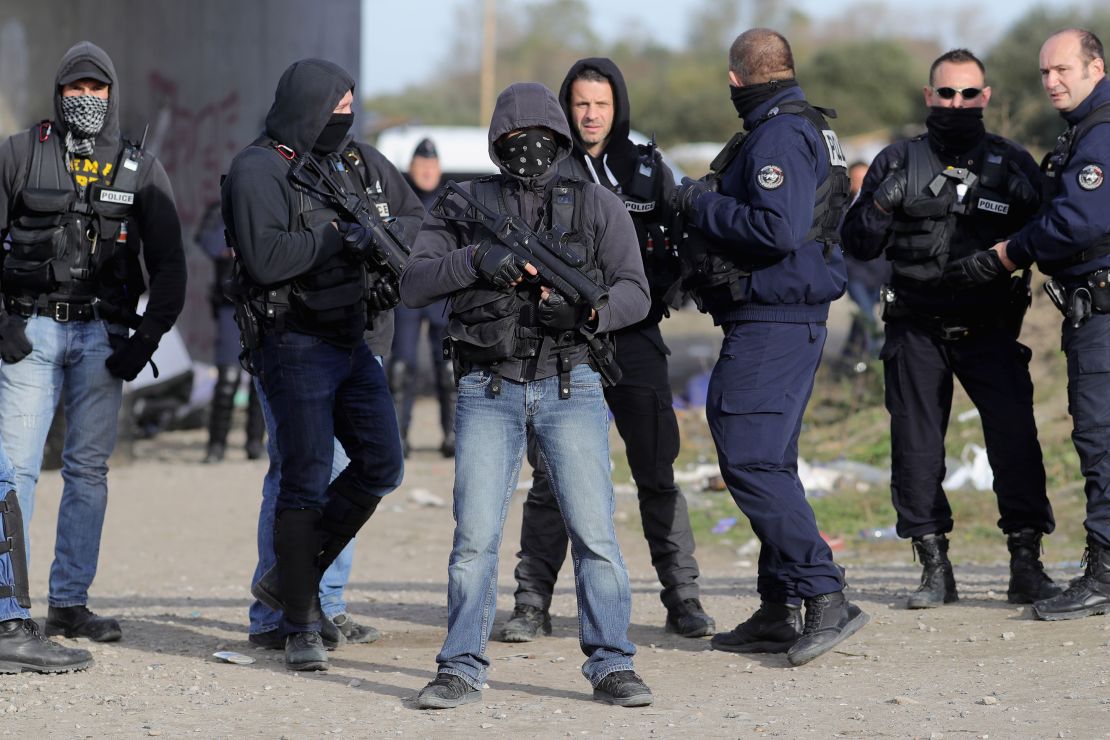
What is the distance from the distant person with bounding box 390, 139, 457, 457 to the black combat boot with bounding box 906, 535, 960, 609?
5179mm

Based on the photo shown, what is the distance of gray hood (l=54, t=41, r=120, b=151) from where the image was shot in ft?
19.3

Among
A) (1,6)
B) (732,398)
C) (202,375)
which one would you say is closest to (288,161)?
(732,398)

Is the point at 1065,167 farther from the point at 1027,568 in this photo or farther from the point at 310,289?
the point at 310,289

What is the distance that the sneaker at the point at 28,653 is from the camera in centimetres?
532

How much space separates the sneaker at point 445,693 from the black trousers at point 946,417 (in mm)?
2291

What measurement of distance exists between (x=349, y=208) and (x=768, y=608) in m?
→ 2.14

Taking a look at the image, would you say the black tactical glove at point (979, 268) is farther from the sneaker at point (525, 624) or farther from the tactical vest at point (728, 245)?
the sneaker at point (525, 624)

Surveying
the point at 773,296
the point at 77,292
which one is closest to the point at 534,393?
the point at 773,296

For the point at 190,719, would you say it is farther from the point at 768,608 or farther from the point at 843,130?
the point at 843,130

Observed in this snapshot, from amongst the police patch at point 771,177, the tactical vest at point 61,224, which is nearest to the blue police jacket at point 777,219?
the police patch at point 771,177

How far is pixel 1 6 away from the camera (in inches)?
567

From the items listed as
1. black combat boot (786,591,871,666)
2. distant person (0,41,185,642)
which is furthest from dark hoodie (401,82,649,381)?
distant person (0,41,185,642)

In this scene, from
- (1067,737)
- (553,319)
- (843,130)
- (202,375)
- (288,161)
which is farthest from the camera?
(843,130)

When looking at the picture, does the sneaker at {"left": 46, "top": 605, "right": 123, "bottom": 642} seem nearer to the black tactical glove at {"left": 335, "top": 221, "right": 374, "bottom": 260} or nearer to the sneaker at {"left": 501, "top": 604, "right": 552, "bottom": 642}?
the sneaker at {"left": 501, "top": 604, "right": 552, "bottom": 642}
